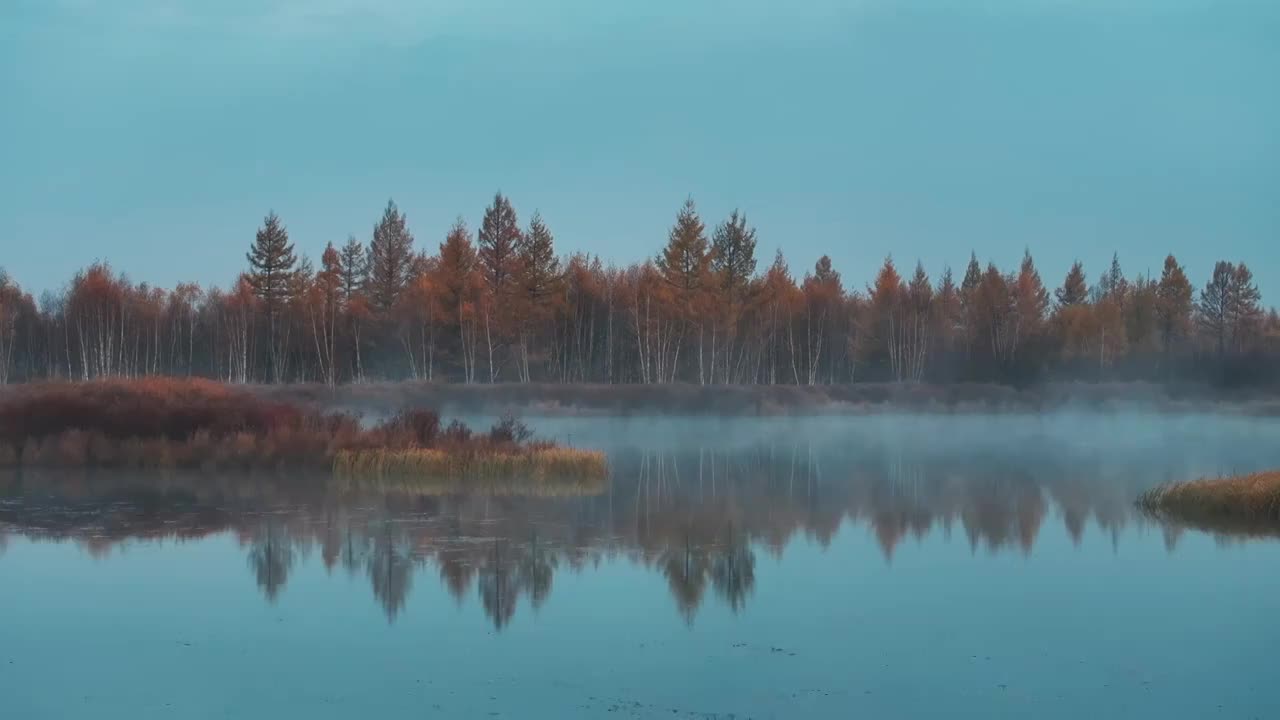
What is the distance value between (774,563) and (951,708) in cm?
673

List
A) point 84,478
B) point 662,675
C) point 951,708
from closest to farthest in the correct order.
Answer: point 951,708 < point 662,675 < point 84,478

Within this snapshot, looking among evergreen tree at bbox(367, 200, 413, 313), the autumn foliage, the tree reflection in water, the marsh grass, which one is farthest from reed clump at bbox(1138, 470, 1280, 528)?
evergreen tree at bbox(367, 200, 413, 313)

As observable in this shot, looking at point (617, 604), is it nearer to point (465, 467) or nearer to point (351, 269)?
point (465, 467)

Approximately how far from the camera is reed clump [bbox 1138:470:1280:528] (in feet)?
67.6

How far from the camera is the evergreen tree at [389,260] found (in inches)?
→ 2662

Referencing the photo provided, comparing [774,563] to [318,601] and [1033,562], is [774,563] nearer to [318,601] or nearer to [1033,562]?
[1033,562]

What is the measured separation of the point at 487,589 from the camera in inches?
555

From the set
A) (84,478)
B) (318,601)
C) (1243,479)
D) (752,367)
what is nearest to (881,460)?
(1243,479)

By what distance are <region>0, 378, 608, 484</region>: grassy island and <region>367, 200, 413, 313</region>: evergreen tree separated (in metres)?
37.1

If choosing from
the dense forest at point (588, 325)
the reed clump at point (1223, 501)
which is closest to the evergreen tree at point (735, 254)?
the dense forest at point (588, 325)

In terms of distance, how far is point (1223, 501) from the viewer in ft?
69.9

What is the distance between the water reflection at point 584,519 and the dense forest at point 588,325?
2928 cm

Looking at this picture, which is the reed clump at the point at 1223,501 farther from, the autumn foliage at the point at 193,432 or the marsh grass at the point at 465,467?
the autumn foliage at the point at 193,432

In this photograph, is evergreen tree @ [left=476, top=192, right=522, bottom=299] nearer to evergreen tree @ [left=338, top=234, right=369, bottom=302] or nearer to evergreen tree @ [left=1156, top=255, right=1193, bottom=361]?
evergreen tree @ [left=338, top=234, right=369, bottom=302]
